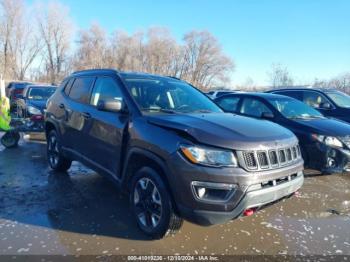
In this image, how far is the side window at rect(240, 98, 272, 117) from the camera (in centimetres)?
721

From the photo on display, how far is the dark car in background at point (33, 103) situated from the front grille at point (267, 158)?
701cm

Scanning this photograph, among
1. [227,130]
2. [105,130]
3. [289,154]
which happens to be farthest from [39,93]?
[289,154]

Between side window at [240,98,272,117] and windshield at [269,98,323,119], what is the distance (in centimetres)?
22

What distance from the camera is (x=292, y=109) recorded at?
279 inches

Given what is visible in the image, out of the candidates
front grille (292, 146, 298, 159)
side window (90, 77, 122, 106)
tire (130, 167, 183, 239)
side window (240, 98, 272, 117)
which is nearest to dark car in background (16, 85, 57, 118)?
side window (90, 77, 122, 106)

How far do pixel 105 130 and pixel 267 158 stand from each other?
2.11m

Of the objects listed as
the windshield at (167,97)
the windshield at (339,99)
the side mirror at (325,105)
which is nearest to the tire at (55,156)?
the windshield at (167,97)

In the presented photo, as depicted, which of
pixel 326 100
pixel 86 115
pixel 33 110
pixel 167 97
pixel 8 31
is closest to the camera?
pixel 167 97

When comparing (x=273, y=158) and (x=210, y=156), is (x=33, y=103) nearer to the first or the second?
(x=210, y=156)

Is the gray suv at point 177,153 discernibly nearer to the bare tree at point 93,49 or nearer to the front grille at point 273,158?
the front grille at point 273,158

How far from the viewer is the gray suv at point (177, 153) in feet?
10.0

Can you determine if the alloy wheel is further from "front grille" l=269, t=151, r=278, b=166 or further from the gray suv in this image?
"front grille" l=269, t=151, r=278, b=166

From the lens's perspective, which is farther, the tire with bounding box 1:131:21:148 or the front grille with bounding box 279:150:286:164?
the tire with bounding box 1:131:21:148

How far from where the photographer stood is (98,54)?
2527 inches
